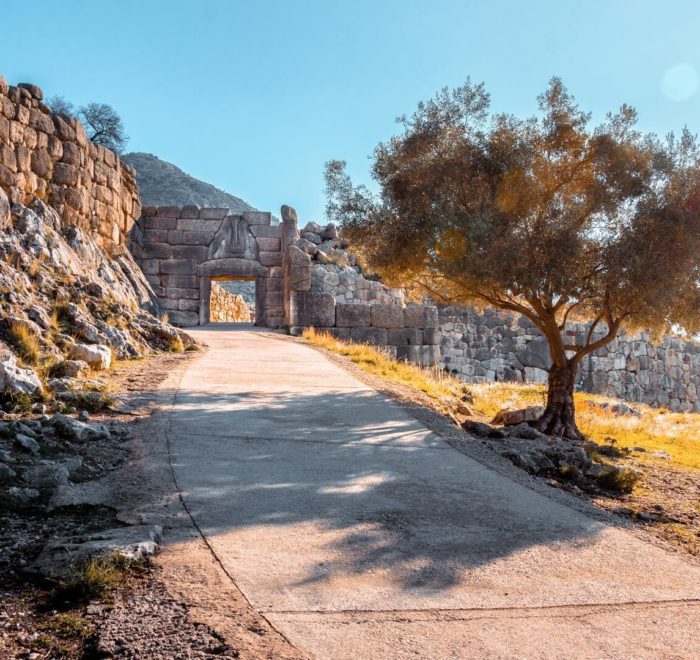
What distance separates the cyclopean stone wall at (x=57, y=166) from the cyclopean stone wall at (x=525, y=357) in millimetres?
10459

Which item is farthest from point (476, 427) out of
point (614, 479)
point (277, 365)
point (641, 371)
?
point (641, 371)

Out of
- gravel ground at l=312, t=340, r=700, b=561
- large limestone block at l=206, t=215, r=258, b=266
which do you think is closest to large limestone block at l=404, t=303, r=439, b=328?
large limestone block at l=206, t=215, r=258, b=266

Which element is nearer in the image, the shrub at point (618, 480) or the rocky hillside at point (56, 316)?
the shrub at point (618, 480)

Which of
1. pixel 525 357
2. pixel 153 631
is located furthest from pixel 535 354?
pixel 153 631

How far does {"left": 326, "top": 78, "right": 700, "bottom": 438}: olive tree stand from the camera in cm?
873

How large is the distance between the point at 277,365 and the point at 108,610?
707cm

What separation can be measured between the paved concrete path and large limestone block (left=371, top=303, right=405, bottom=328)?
10352mm

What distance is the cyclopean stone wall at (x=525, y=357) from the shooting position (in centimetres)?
2017

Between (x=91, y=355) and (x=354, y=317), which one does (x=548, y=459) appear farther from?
(x=354, y=317)

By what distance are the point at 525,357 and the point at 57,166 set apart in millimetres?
14333

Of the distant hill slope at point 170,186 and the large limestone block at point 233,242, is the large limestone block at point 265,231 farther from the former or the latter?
the distant hill slope at point 170,186

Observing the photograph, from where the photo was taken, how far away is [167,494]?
3758 millimetres

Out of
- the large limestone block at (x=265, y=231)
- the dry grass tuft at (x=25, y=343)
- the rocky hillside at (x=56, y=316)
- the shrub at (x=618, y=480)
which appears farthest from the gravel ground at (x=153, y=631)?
the large limestone block at (x=265, y=231)

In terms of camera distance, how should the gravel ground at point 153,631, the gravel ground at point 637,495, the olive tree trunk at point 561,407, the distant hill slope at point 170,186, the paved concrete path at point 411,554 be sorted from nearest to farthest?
1. the gravel ground at point 153,631
2. the paved concrete path at point 411,554
3. the gravel ground at point 637,495
4. the olive tree trunk at point 561,407
5. the distant hill slope at point 170,186
